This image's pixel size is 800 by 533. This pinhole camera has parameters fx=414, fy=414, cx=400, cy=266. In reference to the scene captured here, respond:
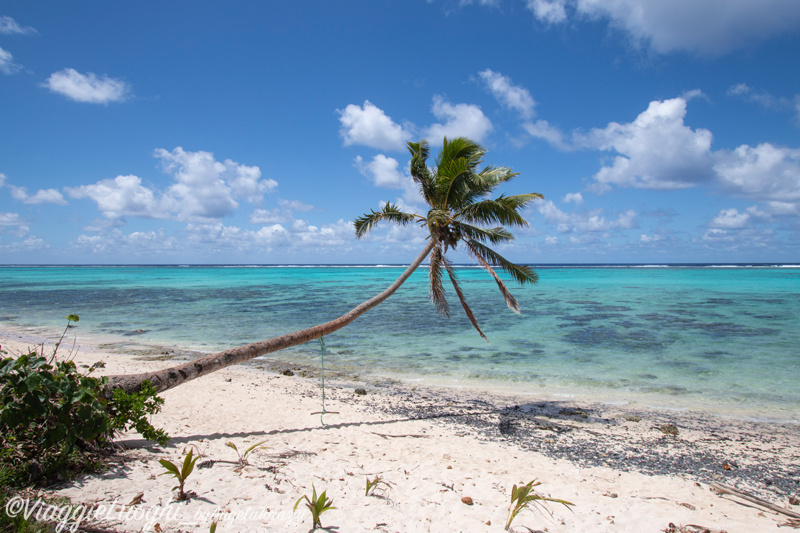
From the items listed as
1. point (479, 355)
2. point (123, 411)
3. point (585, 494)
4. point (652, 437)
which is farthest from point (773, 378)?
point (123, 411)

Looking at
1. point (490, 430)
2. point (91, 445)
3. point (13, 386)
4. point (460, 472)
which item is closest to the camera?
point (13, 386)

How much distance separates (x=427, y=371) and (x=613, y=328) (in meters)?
13.3

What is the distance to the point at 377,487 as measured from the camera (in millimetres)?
5113

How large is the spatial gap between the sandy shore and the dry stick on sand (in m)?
0.12

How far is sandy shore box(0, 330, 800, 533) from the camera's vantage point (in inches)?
169

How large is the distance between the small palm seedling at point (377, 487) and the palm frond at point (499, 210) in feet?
22.5

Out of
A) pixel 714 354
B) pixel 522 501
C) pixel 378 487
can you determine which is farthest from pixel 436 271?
pixel 714 354

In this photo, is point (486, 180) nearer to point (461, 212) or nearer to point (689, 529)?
point (461, 212)

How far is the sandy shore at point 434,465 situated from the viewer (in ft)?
14.1

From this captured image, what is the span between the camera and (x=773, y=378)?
12.5 metres

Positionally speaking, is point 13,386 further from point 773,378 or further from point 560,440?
point 773,378

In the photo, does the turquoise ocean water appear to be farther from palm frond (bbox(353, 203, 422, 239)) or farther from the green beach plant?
the green beach plant

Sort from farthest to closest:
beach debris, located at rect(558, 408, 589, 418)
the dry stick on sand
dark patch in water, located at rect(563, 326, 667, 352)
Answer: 1. dark patch in water, located at rect(563, 326, 667, 352)
2. beach debris, located at rect(558, 408, 589, 418)
3. the dry stick on sand

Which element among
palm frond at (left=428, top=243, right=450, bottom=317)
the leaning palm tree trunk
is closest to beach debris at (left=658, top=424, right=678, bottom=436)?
palm frond at (left=428, top=243, right=450, bottom=317)
